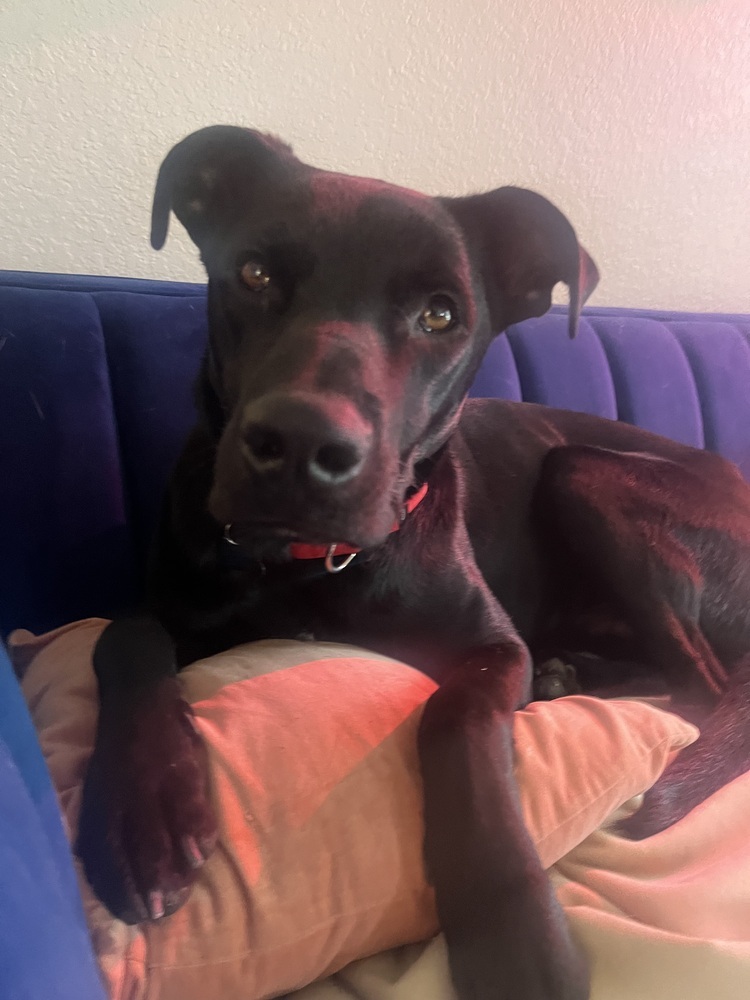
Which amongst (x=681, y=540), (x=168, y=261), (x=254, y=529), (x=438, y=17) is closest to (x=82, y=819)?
(x=254, y=529)

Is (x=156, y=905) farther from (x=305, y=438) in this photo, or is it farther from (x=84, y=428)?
(x=84, y=428)

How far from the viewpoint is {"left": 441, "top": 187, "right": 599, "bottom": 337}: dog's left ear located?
1.16m

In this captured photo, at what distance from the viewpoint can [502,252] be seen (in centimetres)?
121

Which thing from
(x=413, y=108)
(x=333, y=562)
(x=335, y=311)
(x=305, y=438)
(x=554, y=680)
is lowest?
(x=554, y=680)

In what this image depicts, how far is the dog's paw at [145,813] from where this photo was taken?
0.70 meters

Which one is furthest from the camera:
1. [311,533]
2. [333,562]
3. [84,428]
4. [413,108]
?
[413,108]

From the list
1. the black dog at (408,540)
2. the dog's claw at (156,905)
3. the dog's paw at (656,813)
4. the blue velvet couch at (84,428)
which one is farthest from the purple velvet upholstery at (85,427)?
the dog's paw at (656,813)

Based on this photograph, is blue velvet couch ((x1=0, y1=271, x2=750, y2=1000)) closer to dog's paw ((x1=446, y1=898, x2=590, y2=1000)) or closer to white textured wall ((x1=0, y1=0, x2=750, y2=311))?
white textured wall ((x1=0, y1=0, x2=750, y2=311))

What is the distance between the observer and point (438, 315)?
3.39ft

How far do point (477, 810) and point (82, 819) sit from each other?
44 cm

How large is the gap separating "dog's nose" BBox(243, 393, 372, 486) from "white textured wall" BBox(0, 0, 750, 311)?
119cm

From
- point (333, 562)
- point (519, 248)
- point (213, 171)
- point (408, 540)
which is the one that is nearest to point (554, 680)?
point (408, 540)

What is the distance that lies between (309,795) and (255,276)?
70 centimetres

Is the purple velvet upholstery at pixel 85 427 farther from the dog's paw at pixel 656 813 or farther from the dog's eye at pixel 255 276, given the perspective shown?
the dog's paw at pixel 656 813
